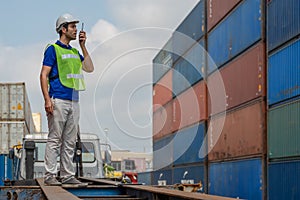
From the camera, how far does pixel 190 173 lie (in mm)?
23078

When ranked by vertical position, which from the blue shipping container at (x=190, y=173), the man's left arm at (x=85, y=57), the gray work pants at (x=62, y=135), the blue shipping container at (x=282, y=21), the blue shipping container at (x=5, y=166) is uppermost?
the blue shipping container at (x=282, y=21)

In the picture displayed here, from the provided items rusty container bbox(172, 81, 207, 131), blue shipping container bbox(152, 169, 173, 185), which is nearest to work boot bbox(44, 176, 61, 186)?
rusty container bbox(172, 81, 207, 131)

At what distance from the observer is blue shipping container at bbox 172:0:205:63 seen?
70.1 feet

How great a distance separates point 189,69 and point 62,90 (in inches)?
700

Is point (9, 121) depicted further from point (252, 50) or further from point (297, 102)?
point (297, 102)

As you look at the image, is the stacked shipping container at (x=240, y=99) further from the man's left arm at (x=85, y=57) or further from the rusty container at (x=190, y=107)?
the man's left arm at (x=85, y=57)

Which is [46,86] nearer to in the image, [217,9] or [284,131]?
[284,131]

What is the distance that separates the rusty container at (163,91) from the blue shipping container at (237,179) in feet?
28.2

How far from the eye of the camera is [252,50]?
15.3 meters

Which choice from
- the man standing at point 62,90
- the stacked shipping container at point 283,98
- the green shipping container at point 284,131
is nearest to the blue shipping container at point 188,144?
the green shipping container at point 284,131

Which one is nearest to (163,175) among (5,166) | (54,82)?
(5,166)

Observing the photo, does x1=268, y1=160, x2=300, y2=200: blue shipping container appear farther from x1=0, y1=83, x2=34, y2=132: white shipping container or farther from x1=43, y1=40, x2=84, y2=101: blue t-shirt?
x1=0, y1=83, x2=34, y2=132: white shipping container

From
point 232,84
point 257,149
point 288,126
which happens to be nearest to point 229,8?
point 232,84

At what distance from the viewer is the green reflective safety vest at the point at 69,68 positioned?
20.1ft
